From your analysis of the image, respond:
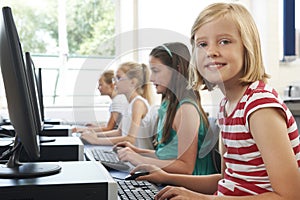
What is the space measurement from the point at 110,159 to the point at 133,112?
779 millimetres

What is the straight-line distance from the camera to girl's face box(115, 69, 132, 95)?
2.63m

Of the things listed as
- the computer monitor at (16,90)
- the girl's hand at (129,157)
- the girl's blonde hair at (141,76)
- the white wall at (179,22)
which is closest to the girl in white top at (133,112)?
the girl's blonde hair at (141,76)

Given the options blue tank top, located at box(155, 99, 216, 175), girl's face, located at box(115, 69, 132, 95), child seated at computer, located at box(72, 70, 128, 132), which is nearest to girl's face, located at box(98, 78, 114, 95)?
child seated at computer, located at box(72, 70, 128, 132)

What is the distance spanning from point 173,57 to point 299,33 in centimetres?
223

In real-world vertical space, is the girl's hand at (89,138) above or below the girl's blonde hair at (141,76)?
below

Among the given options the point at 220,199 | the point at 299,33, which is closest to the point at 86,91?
the point at 299,33

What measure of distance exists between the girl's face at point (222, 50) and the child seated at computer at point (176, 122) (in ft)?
1.70

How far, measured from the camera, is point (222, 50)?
41.1 inches

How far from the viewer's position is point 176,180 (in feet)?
4.15

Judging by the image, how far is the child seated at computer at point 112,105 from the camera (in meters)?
2.79

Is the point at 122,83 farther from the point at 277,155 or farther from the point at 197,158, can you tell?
the point at 277,155

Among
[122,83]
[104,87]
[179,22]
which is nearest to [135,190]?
[122,83]

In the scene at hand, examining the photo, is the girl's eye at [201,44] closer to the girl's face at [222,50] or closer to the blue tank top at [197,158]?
the girl's face at [222,50]

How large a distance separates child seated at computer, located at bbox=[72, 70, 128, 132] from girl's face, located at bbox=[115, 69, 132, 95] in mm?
79
